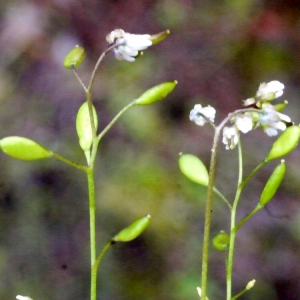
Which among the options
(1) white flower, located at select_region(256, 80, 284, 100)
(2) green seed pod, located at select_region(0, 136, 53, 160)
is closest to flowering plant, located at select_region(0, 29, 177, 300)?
(2) green seed pod, located at select_region(0, 136, 53, 160)

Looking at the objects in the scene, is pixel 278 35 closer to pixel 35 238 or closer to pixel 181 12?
pixel 181 12

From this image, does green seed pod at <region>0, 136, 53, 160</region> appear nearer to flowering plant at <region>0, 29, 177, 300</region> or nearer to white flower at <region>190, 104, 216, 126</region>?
flowering plant at <region>0, 29, 177, 300</region>

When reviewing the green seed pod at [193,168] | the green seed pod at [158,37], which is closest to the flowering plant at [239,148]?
the green seed pod at [193,168]

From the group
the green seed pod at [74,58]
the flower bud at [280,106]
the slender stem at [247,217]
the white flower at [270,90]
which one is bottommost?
the slender stem at [247,217]

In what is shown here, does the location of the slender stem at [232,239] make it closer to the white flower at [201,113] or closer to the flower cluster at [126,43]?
the white flower at [201,113]

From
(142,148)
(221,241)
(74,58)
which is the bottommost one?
(221,241)

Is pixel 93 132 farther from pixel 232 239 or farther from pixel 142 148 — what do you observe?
pixel 232 239

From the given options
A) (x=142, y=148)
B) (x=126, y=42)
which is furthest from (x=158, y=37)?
(x=142, y=148)
